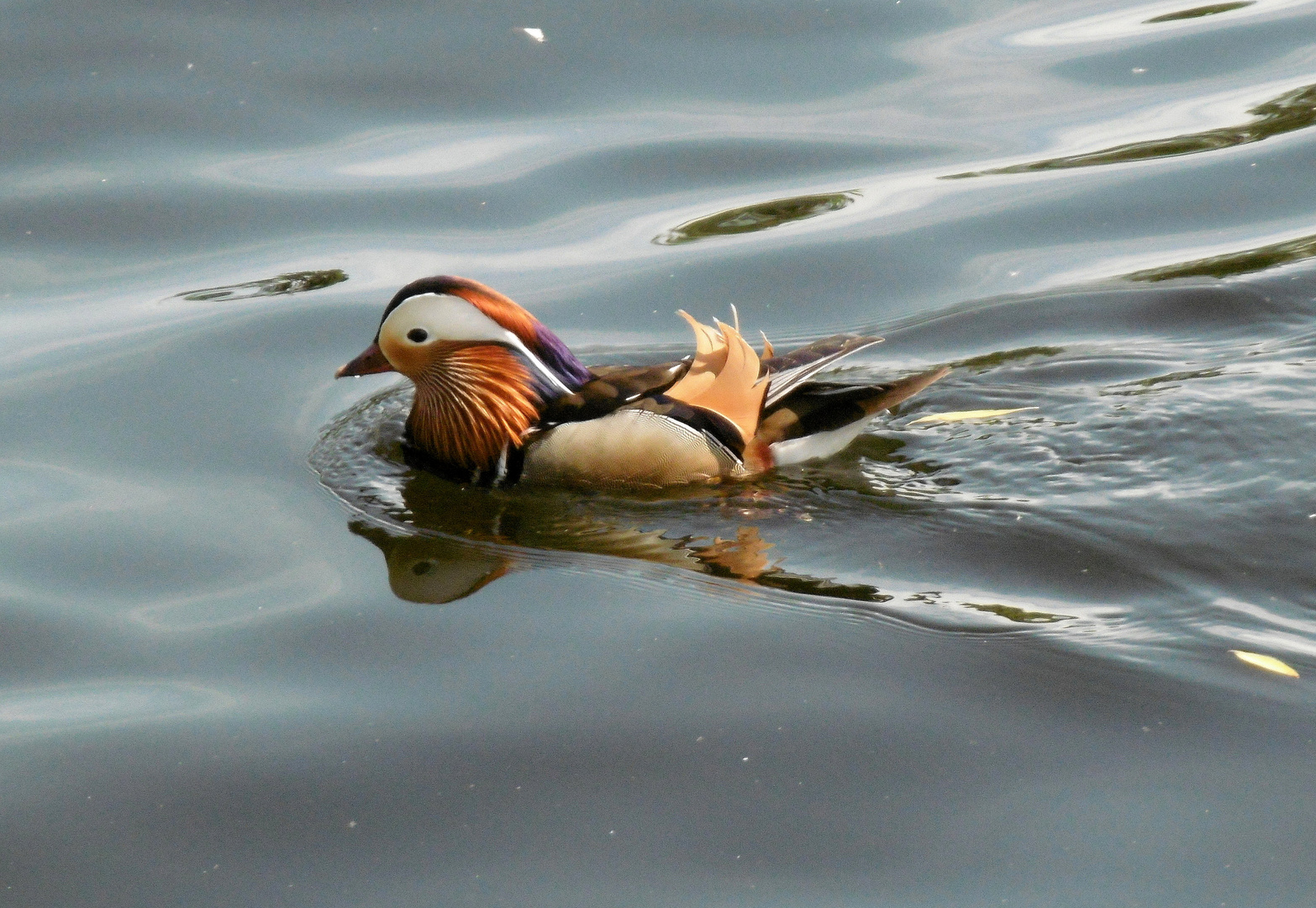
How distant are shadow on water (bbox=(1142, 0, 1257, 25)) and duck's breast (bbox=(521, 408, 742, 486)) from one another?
21.3 feet

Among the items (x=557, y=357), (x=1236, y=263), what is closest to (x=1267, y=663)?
(x=557, y=357)

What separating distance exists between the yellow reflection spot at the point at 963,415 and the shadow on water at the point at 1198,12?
556 centimetres

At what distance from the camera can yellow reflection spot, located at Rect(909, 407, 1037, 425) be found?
6.25 metres

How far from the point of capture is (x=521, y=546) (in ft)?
17.5

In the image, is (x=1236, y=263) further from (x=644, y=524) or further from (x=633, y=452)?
(x=644, y=524)

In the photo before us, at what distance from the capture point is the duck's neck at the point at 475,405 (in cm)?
612

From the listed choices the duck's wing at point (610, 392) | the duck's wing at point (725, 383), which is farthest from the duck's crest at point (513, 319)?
the duck's wing at point (725, 383)

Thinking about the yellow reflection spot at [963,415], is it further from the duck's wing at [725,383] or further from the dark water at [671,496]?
the duck's wing at [725,383]

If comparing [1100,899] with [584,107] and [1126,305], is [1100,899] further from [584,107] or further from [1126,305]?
[584,107]

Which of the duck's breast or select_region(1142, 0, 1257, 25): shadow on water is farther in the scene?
select_region(1142, 0, 1257, 25): shadow on water

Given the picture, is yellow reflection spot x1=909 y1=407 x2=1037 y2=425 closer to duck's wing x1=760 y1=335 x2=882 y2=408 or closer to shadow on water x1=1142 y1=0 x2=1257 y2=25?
duck's wing x1=760 y1=335 x2=882 y2=408

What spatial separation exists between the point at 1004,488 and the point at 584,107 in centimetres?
493

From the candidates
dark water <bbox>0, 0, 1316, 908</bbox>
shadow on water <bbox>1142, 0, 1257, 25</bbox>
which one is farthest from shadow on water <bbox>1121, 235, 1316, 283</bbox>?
shadow on water <bbox>1142, 0, 1257, 25</bbox>

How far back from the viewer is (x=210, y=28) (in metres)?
9.91
